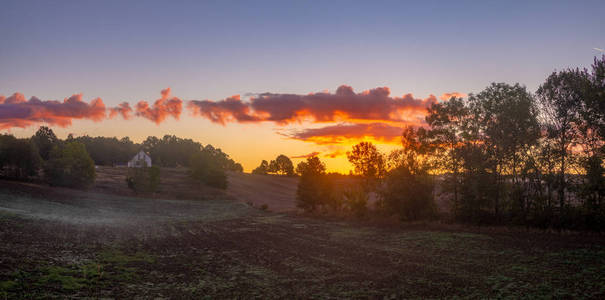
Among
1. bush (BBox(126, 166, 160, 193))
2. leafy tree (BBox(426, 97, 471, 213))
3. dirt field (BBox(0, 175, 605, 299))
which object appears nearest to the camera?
dirt field (BBox(0, 175, 605, 299))

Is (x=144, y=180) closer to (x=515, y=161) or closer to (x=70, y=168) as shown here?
(x=70, y=168)

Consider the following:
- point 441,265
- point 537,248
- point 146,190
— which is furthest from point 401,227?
point 146,190

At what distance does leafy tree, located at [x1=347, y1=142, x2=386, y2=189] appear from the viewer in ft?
185

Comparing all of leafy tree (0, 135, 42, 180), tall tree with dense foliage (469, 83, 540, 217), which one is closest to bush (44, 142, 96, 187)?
leafy tree (0, 135, 42, 180)

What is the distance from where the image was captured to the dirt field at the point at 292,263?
1374 centimetres

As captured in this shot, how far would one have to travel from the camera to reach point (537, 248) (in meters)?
22.3

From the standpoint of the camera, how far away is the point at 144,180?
75000 mm

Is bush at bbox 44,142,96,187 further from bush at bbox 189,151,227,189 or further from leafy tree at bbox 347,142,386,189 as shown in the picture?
leafy tree at bbox 347,142,386,189

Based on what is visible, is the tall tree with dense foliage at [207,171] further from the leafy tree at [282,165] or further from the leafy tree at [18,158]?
the leafy tree at [282,165]

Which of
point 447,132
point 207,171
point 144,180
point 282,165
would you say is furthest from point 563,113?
point 282,165

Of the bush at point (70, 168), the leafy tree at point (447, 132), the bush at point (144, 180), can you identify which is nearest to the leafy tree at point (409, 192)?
the leafy tree at point (447, 132)

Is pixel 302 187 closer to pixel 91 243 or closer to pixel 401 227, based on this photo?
pixel 401 227

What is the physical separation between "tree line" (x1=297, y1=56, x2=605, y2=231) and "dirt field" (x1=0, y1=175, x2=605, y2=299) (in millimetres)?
3401

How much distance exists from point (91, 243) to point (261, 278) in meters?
13.6
